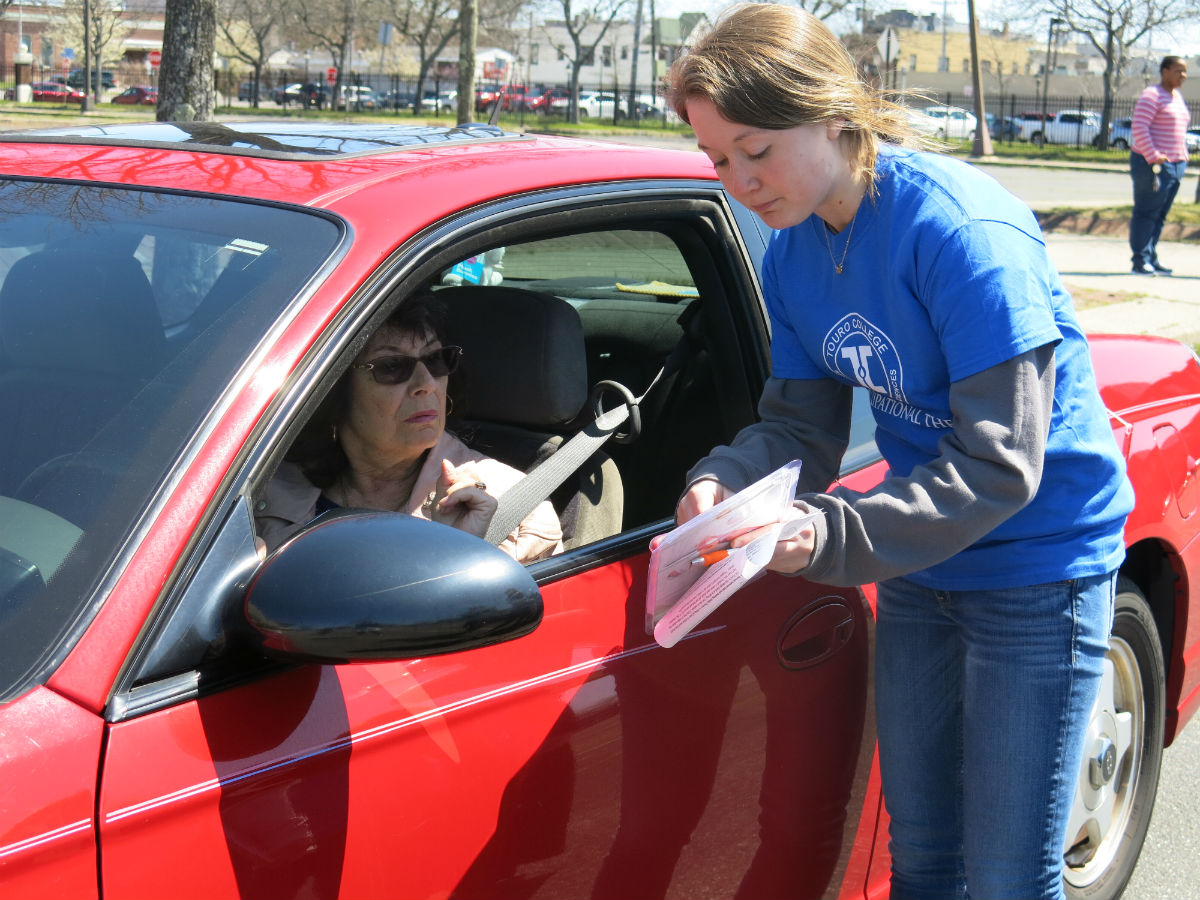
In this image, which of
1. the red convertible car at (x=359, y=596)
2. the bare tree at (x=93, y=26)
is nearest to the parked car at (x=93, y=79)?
the bare tree at (x=93, y=26)

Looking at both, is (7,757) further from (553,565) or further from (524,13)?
(524,13)

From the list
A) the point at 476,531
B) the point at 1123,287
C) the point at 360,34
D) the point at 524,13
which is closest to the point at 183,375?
the point at 476,531

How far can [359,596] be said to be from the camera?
1388 millimetres

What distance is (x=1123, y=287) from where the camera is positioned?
1095 cm

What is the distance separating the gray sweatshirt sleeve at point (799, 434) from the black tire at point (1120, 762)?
86 centimetres

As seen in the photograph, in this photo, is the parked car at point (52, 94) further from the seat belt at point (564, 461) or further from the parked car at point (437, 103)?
the seat belt at point (564, 461)

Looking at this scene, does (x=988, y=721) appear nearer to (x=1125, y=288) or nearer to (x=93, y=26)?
(x=1125, y=288)

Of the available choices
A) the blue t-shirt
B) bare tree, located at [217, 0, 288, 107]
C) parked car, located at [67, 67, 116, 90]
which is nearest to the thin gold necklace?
the blue t-shirt

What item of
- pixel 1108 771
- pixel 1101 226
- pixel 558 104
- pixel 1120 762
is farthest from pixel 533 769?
pixel 558 104

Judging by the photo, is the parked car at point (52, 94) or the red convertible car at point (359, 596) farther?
the parked car at point (52, 94)

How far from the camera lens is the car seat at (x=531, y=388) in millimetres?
2424

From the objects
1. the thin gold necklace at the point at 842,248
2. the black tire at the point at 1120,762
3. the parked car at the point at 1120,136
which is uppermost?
the parked car at the point at 1120,136

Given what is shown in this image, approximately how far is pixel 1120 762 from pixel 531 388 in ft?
5.01

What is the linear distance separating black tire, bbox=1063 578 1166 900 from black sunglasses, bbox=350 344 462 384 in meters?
1.45
